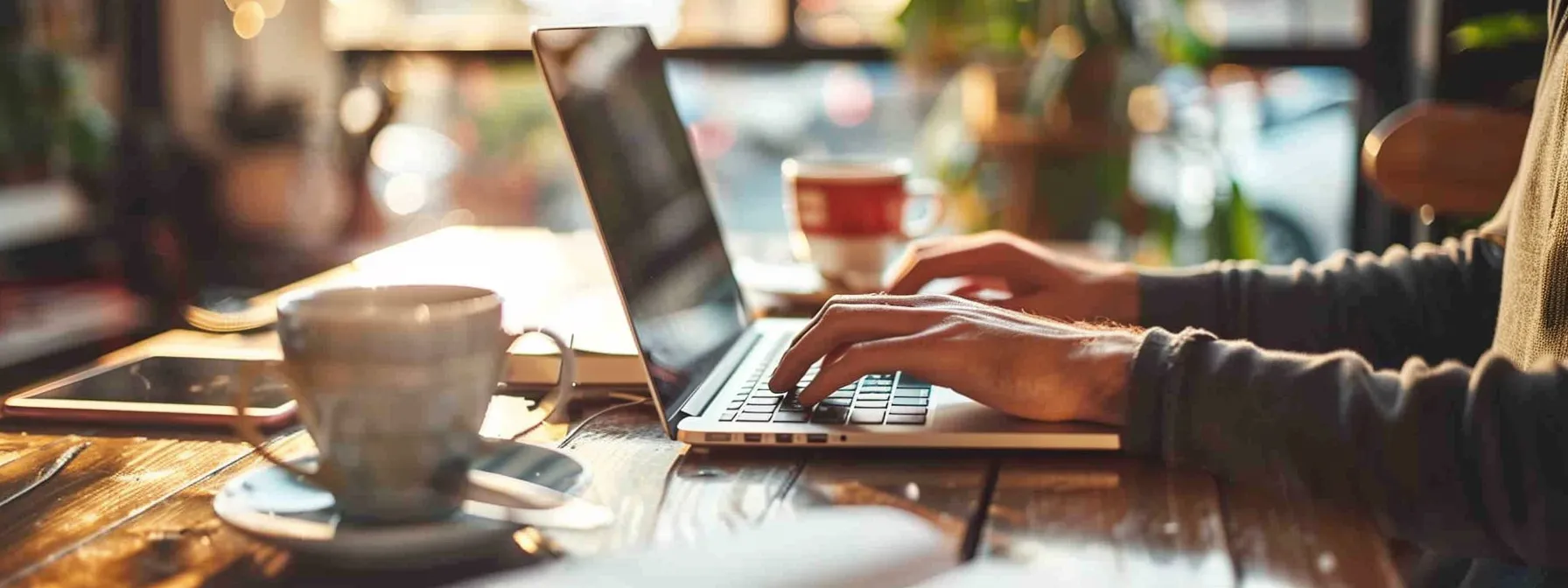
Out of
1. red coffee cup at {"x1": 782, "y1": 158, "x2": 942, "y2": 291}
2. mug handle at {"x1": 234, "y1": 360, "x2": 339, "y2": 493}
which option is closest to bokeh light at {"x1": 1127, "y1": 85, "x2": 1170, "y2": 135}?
red coffee cup at {"x1": 782, "y1": 158, "x2": 942, "y2": 291}

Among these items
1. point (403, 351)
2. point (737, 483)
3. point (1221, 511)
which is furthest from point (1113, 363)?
point (403, 351)

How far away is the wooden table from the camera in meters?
0.65

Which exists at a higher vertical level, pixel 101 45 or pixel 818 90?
pixel 101 45

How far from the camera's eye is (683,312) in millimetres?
1006

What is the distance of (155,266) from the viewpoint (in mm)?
3547

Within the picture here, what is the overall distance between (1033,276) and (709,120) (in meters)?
2.38

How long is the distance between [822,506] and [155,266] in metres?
3.23

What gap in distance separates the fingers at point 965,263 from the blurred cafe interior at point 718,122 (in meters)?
0.62

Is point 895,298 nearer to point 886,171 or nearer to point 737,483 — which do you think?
point 737,483

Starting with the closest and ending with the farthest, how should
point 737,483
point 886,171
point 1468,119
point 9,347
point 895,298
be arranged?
point 737,483, point 895,298, point 886,171, point 1468,119, point 9,347

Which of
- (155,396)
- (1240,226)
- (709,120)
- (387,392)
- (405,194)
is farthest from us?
(405,194)

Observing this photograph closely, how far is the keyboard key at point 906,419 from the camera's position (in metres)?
0.84

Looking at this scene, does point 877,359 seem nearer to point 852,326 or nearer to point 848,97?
point 852,326

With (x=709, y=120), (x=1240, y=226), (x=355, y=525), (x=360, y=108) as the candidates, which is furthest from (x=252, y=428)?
(x=360, y=108)
